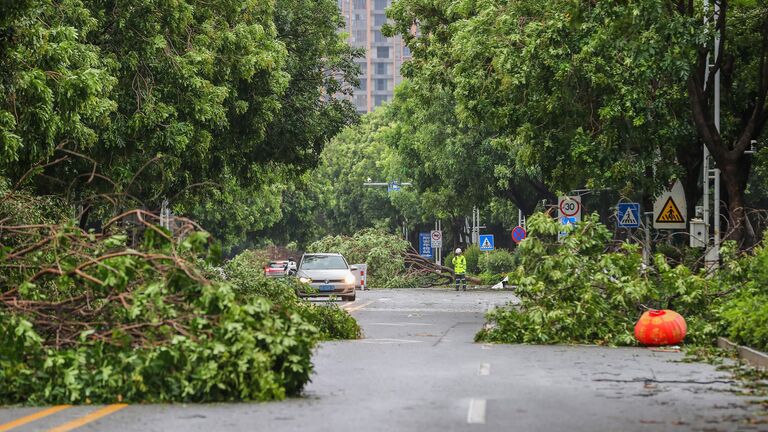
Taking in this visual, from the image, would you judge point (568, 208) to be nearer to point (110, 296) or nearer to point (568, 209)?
point (568, 209)

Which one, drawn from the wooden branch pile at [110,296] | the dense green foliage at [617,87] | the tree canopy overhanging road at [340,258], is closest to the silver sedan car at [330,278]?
the tree canopy overhanging road at [340,258]

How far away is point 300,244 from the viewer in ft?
329

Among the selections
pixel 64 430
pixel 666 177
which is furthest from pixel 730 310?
pixel 64 430

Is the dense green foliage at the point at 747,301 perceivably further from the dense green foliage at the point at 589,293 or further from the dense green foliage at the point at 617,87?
the dense green foliage at the point at 617,87

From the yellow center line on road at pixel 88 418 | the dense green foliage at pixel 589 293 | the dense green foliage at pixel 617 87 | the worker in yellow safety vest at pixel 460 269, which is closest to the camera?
the yellow center line on road at pixel 88 418

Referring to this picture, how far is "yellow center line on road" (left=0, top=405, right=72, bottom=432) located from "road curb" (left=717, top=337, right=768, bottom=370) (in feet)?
29.8

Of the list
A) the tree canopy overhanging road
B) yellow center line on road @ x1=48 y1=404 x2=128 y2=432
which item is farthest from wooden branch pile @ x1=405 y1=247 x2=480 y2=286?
yellow center line on road @ x1=48 y1=404 x2=128 y2=432

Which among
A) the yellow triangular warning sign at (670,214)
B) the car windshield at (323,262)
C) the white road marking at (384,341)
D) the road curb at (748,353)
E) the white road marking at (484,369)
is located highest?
the yellow triangular warning sign at (670,214)

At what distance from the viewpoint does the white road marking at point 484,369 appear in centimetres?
1687

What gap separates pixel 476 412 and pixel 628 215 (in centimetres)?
2415

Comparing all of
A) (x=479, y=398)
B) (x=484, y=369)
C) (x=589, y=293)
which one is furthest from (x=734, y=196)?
(x=479, y=398)

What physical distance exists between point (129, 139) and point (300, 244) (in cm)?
6893

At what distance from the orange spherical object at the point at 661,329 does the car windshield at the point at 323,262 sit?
885 inches

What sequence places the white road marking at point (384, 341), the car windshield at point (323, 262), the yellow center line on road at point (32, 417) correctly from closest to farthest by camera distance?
the yellow center line on road at point (32, 417), the white road marking at point (384, 341), the car windshield at point (323, 262)
